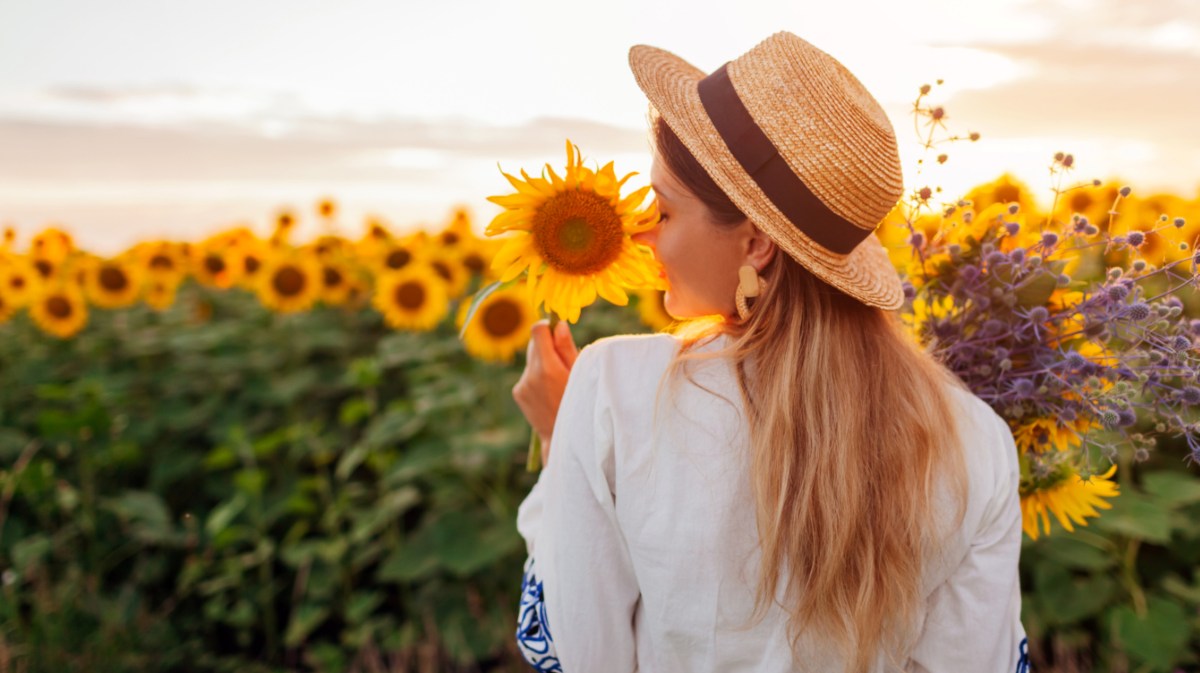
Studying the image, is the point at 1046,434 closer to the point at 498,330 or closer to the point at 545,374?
the point at 545,374

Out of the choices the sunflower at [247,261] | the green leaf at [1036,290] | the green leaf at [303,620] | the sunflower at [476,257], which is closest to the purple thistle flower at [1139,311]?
the green leaf at [1036,290]

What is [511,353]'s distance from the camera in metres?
3.90

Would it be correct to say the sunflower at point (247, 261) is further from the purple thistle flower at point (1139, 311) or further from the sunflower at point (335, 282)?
the purple thistle flower at point (1139, 311)

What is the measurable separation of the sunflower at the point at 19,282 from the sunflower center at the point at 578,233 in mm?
5149

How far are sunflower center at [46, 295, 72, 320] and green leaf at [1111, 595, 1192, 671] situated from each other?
17.8 feet

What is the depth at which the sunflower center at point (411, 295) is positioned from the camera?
4719 mm

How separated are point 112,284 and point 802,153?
5500 millimetres

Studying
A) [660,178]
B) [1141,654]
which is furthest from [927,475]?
[1141,654]

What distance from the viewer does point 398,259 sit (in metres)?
5.19

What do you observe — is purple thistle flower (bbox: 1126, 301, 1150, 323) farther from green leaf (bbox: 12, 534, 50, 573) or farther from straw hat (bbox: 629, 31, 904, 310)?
green leaf (bbox: 12, 534, 50, 573)

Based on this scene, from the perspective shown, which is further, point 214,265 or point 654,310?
point 214,265

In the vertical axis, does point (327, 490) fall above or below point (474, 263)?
below

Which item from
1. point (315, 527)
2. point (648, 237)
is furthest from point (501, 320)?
point (648, 237)

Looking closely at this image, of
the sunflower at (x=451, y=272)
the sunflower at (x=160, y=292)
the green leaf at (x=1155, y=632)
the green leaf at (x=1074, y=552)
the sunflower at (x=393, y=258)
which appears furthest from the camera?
the sunflower at (x=160, y=292)
